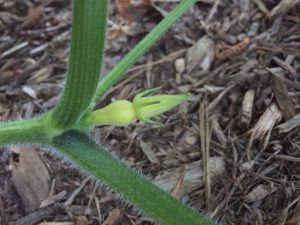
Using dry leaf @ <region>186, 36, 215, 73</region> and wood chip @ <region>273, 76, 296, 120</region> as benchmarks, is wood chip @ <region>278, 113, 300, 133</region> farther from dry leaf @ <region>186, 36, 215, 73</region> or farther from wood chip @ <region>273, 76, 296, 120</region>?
dry leaf @ <region>186, 36, 215, 73</region>

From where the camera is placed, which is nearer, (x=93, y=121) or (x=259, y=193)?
(x=93, y=121)

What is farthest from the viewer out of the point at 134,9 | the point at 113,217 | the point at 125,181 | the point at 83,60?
the point at 134,9

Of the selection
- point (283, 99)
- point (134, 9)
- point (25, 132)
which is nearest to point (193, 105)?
point (283, 99)

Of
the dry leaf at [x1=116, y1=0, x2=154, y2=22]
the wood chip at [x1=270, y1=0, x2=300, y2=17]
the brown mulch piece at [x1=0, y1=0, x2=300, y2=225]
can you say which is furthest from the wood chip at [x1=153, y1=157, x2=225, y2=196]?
the dry leaf at [x1=116, y1=0, x2=154, y2=22]

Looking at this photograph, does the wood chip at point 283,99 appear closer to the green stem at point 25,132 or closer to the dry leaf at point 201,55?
the dry leaf at point 201,55

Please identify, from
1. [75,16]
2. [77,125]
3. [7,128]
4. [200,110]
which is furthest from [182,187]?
[75,16]

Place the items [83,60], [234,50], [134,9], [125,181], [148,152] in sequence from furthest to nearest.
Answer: [134,9] < [234,50] < [148,152] < [125,181] < [83,60]

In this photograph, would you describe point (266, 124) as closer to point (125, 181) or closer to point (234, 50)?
point (234, 50)
